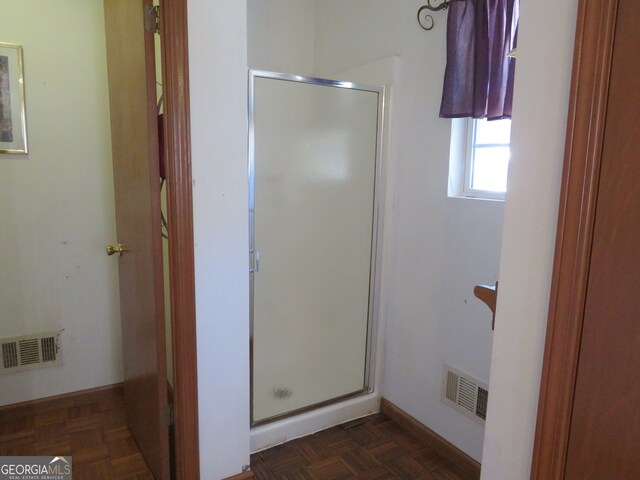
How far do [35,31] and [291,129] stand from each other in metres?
1.35

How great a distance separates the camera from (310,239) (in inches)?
84.0

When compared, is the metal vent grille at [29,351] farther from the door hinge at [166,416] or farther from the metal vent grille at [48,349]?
→ the door hinge at [166,416]

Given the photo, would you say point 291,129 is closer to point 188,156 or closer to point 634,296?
point 188,156

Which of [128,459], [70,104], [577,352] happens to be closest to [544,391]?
[577,352]

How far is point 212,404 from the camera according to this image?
173 cm

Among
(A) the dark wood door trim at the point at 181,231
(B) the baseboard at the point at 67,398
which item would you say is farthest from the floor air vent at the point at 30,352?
(A) the dark wood door trim at the point at 181,231

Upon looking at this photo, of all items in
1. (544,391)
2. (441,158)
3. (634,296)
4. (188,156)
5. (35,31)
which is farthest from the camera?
(35,31)

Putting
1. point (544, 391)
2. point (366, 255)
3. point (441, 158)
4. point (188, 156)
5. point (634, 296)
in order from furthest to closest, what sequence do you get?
point (366, 255)
point (441, 158)
point (188, 156)
point (544, 391)
point (634, 296)

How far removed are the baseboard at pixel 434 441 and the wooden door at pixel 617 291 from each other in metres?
1.35

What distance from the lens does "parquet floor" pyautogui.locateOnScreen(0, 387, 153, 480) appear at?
1950mm

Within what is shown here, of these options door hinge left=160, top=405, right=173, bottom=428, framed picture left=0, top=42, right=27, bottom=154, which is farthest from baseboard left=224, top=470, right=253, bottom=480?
framed picture left=0, top=42, right=27, bottom=154

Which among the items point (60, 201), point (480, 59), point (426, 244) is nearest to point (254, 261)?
point (426, 244)

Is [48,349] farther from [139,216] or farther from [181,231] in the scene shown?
[181,231]

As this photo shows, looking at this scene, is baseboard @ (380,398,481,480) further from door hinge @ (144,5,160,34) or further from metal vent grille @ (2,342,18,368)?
door hinge @ (144,5,160,34)
